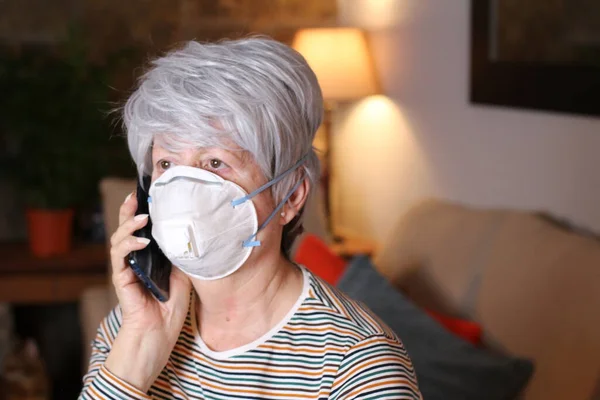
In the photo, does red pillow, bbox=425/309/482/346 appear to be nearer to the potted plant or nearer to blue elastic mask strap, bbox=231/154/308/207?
blue elastic mask strap, bbox=231/154/308/207

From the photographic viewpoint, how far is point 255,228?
1.21m

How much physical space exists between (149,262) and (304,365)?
0.26m

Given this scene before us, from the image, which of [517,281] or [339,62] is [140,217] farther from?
[339,62]

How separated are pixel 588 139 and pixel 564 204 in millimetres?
186

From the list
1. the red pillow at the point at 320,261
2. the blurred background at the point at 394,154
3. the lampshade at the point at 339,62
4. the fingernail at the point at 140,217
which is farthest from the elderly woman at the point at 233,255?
the lampshade at the point at 339,62

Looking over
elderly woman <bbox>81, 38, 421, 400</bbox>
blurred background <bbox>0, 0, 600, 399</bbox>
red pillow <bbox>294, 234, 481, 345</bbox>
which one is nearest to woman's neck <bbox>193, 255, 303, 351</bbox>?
elderly woman <bbox>81, 38, 421, 400</bbox>

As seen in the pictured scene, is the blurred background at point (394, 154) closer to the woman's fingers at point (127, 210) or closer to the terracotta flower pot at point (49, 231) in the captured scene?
the terracotta flower pot at point (49, 231)

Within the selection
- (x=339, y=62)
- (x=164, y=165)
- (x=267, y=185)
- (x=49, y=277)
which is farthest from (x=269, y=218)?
(x=49, y=277)

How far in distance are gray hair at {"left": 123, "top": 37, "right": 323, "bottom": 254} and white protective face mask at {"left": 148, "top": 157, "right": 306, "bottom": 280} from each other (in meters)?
0.05

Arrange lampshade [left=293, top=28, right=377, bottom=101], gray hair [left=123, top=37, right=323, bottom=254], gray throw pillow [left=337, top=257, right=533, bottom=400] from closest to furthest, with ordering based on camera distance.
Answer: gray hair [left=123, top=37, right=323, bottom=254]
gray throw pillow [left=337, top=257, right=533, bottom=400]
lampshade [left=293, top=28, right=377, bottom=101]

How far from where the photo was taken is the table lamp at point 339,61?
312 cm

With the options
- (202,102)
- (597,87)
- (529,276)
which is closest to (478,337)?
(529,276)

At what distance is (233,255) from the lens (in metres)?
1.20

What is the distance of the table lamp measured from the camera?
3.12m
